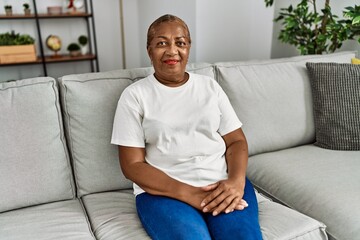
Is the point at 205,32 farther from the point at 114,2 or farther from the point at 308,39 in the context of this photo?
the point at 114,2

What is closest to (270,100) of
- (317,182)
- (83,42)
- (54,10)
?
(317,182)

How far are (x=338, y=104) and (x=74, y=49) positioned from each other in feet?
9.60

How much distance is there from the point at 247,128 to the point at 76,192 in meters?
0.83

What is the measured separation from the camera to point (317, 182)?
1338mm

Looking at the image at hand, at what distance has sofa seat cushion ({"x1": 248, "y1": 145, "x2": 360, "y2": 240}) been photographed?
3.81ft

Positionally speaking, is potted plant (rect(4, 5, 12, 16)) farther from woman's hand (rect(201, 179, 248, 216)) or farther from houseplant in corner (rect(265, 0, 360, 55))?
woman's hand (rect(201, 179, 248, 216))

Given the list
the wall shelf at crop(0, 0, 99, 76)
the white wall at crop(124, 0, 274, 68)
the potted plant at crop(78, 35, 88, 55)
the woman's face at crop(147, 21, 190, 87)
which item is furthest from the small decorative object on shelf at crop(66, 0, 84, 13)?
the woman's face at crop(147, 21, 190, 87)

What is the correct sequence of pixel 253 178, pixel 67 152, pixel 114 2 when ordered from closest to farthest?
1. pixel 67 152
2. pixel 253 178
3. pixel 114 2

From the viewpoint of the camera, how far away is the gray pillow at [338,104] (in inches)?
63.3

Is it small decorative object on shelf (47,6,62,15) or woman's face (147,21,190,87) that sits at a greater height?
small decorative object on shelf (47,6,62,15)

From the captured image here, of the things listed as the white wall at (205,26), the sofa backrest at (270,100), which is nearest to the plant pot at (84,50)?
the white wall at (205,26)

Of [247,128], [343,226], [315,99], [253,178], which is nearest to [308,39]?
[315,99]

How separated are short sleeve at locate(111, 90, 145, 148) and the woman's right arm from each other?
3 centimetres

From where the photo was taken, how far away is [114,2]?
12.6ft
